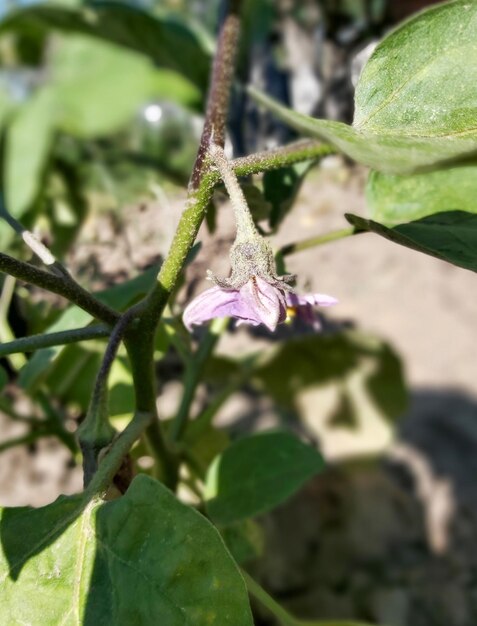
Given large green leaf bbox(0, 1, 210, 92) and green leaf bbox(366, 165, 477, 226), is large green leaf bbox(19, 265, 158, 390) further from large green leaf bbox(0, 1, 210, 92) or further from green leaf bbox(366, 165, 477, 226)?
large green leaf bbox(0, 1, 210, 92)

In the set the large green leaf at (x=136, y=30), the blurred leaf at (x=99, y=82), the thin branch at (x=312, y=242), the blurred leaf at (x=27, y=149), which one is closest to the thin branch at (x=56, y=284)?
the thin branch at (x=312, y=242)

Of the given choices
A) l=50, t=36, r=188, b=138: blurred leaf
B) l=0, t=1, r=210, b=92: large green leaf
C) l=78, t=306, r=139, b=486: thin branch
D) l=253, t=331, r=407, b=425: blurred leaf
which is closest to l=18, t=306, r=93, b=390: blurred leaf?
l=78, t=306, r=139, b=486: thin branch

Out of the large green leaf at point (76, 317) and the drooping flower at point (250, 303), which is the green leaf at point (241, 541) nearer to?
the large green leaf at point (76, 317)

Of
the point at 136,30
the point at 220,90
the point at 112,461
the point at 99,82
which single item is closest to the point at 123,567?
the point at 112,461

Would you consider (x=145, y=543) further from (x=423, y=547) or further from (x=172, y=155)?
(x=172, y=155)

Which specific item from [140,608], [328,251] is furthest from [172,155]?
[140,608]

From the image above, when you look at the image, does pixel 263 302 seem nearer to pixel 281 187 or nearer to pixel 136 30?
pixel 281 187
